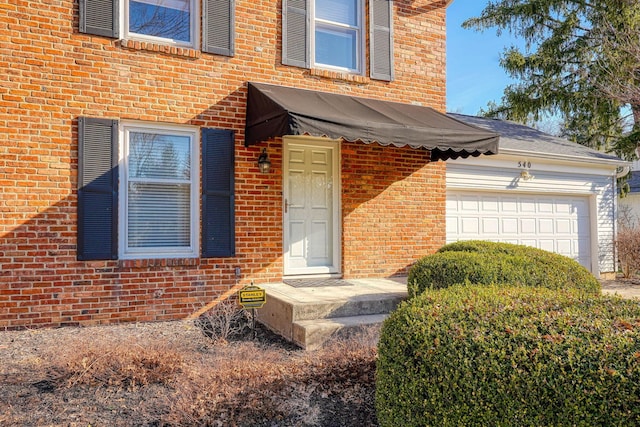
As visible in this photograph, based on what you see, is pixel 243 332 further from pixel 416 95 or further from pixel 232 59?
pixel 416 95

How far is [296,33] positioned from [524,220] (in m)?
6.50

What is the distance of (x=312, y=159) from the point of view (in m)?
7.50

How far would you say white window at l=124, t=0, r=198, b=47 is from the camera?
6363mm

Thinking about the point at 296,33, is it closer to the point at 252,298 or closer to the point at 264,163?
the point at 264,163

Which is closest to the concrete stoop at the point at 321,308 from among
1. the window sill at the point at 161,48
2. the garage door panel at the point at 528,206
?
the window sill at the point at 161,48

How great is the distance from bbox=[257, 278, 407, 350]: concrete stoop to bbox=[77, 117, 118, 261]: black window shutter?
221cm

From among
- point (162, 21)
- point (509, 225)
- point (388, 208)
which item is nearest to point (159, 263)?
point (162, 21)

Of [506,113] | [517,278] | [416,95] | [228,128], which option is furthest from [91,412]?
[506,113]

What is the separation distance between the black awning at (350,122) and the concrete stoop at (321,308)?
80.0 inches

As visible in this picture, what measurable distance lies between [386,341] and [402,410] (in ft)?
1.42

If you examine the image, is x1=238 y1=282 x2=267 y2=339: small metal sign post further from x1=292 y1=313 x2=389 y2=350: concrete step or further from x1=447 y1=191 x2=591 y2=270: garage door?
x1=447 y1=191 x2=591 y2=270: garage door

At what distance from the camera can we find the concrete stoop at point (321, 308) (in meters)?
5.29

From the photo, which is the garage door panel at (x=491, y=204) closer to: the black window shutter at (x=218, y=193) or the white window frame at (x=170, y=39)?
the black window shutter at (x=218, y=193)

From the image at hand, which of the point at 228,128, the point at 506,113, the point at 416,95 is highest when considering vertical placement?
the point at 506,113
